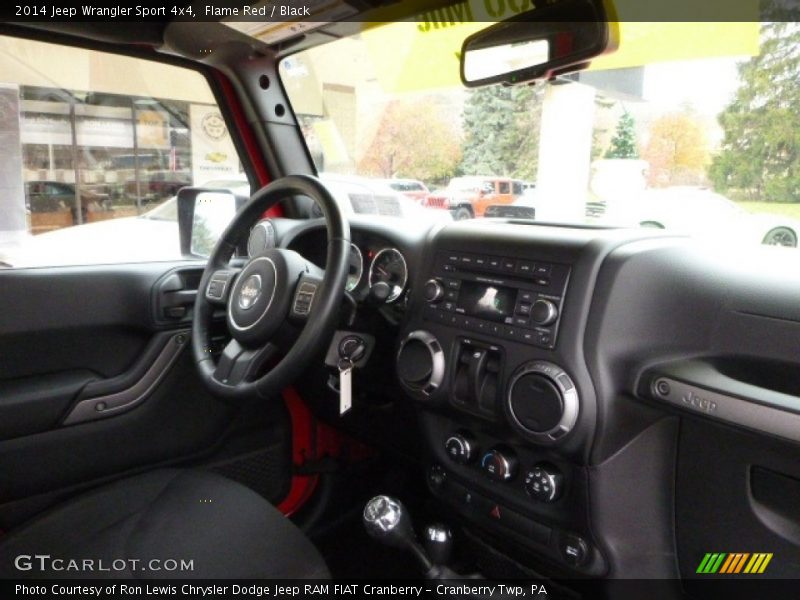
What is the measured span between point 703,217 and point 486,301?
0.62 m

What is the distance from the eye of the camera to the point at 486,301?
1.45m

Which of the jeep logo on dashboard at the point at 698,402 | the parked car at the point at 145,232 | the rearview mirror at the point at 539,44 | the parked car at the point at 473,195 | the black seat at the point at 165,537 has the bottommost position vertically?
the black seat at the point at 165,537

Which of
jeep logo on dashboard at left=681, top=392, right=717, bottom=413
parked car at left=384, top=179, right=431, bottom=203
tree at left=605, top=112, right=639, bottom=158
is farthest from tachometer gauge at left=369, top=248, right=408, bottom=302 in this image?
jeep logo on dashboard at left=681, top=392, right=717, bottom=413

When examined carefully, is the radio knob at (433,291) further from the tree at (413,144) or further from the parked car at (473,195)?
the tree at (413,144)

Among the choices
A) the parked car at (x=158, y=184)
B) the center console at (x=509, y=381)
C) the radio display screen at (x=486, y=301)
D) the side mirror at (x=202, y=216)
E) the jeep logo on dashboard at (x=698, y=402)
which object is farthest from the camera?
the side mirror at (x=202, y=216)

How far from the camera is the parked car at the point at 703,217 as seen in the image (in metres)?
1.46

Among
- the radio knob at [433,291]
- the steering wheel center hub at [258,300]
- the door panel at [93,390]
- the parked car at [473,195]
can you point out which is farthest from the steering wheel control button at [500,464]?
the door panel at [93,390]

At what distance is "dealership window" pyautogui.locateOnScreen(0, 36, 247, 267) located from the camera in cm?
187

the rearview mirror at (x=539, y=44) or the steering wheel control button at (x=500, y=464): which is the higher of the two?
the rearview mirror at (x=539, y=44)

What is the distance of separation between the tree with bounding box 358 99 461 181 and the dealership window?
60cm

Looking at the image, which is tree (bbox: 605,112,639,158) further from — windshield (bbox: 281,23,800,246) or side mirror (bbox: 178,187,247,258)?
side mirror (bbox: 178,187,247,258)

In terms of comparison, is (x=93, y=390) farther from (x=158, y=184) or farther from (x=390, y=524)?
(x=390, y=524)

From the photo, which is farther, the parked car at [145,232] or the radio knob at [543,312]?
the parked car at [145,232]

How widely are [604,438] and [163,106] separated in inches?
72.5
